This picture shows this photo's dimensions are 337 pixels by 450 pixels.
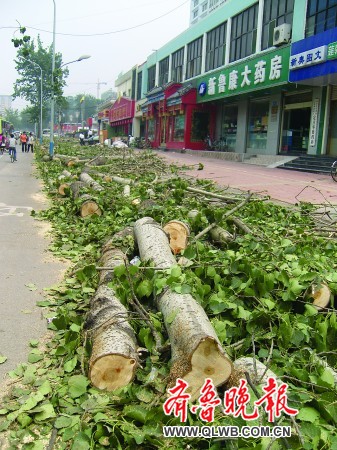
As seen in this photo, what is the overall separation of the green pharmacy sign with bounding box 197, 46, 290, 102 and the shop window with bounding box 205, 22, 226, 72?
1.45m

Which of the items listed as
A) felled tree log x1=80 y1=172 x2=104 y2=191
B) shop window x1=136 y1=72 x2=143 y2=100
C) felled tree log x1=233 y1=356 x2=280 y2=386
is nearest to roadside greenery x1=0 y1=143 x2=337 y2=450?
felled tree log x1=233 y1=356 x2=280 y2=386

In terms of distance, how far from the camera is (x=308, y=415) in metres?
2.35

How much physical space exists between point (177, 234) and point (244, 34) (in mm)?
23650

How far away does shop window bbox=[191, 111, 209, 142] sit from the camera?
3141cm

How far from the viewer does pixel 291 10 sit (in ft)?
68.2

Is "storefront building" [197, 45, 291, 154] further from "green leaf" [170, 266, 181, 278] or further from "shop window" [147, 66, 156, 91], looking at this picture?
"green leaf" [170, 266, 181, 278]

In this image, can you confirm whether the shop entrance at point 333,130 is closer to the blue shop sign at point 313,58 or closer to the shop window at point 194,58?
the blue shop sign at point 313,58

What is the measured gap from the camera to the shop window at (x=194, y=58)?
106 feet

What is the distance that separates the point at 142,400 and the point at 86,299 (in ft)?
5.71

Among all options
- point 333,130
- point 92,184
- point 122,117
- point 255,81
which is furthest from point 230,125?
point 122,117

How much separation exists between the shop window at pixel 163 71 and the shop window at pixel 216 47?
9.84 m

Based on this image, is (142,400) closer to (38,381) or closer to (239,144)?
(38,381)

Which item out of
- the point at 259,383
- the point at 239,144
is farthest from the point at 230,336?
the point at 239,144

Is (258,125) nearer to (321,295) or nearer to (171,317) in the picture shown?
(321,295)
